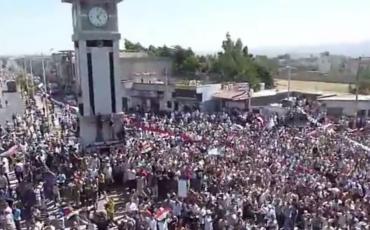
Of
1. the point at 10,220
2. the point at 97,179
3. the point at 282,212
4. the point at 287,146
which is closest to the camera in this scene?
the point at 10,220

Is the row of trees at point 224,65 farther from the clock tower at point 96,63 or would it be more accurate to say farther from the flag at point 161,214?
the flag at point 161,214

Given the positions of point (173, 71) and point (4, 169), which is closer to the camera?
point (4, 169)

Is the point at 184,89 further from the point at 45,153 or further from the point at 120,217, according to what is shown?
the point at 120,217

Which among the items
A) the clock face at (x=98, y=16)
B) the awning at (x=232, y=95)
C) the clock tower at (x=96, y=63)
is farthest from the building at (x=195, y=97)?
the clock face at (x=98, y=16)

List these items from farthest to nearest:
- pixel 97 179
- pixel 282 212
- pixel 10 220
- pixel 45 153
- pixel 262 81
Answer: pixel 262 81
pixel 45 153
pixel 97 179
pixel 282 212
pixel 10 220

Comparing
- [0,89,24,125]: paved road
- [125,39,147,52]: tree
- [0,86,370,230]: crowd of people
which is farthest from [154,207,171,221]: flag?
[125,39,147,52]: tree

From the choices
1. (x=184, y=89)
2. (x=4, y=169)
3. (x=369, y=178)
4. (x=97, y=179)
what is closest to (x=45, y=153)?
(x=4, y=169)

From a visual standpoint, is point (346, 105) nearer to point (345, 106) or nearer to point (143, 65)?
point (345, 106)
